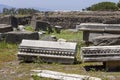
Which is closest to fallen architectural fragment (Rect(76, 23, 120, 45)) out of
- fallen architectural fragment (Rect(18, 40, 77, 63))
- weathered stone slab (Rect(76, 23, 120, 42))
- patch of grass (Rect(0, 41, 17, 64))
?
weathered stone slab (Rect(76, 23, 120, 42))

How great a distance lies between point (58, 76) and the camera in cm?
757

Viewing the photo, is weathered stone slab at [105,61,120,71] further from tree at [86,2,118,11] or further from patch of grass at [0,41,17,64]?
tree at [86,2,118,11]

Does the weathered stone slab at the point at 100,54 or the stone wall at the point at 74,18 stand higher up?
the weathered stone slab at the point at 100,54

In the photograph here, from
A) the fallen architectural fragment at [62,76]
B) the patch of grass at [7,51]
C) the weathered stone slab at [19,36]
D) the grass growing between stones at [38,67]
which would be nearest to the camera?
the fallen architectural fragment at [62,76]

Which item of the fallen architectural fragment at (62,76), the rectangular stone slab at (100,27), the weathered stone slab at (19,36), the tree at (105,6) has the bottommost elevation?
the tree at (105,6)

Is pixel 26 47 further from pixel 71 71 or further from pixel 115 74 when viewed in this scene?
pixel 115 74

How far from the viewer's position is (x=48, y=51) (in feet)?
31.4

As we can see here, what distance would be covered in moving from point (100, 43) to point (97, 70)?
5.80ft

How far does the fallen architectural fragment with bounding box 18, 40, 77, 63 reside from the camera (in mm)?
9508

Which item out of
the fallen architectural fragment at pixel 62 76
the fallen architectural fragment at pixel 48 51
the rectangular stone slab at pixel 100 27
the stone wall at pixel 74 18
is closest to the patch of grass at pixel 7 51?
A: the fallen architectural fragment at pixel 48 51

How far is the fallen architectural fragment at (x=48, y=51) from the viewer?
9.51m

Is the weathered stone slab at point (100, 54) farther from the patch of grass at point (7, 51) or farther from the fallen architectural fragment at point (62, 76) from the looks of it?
the patch of grass at point (7, 51)

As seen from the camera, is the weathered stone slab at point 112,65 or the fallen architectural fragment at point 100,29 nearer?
the weathered stone slab at point 112,65

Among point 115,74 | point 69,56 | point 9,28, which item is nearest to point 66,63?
point 69,56
